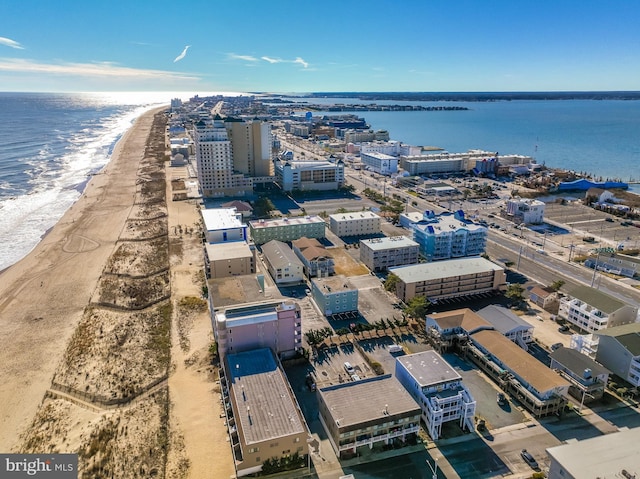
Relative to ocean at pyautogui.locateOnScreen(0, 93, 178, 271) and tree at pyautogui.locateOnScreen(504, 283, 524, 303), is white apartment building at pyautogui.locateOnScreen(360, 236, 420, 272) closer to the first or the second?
tree at pyautogui.locateOnScreen(504, 283, 524, 303)

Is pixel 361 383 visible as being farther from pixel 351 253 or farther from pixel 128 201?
pixel 128 201

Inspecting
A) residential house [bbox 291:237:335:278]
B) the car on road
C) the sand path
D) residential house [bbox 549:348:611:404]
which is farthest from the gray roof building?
the sand path

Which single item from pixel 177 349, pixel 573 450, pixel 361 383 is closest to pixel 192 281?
pixel 177 349

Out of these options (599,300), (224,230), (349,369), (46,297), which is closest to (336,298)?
(349,369)

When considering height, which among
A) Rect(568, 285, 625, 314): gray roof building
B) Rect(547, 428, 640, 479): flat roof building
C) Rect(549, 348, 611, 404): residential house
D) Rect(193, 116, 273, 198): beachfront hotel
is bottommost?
Rect(549, 348, 611, 404): residential house

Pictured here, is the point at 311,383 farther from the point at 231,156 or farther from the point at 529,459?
the point at 231,156

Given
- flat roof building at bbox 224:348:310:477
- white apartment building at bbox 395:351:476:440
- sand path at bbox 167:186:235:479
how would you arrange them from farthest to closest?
white apartment building at bbox 395:351:476:440, sand path at bbox 167:186:235:479, flat roof building at bbox 224:348:310:477
